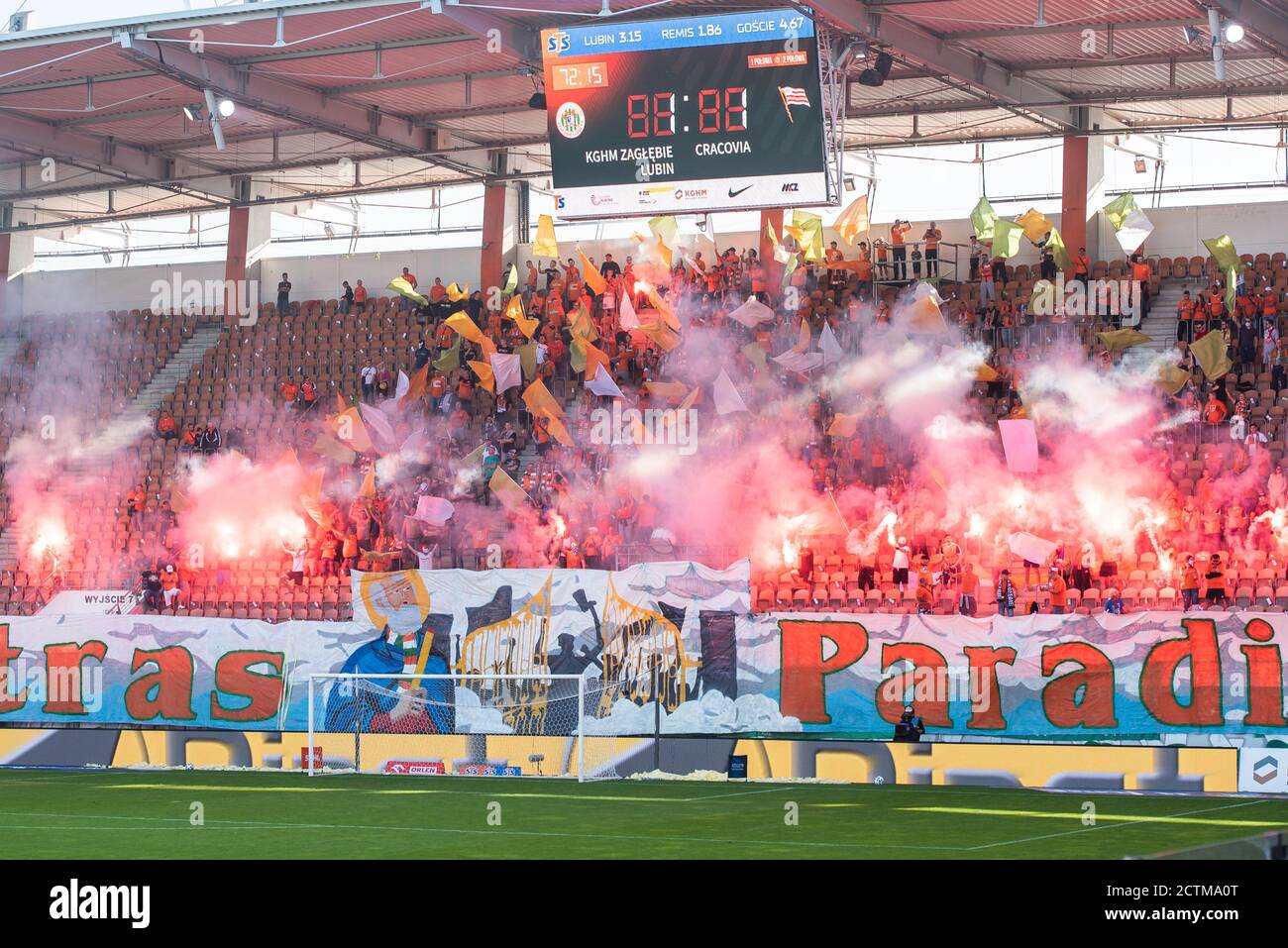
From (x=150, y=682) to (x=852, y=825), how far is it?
45.3 ft

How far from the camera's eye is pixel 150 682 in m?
26.4

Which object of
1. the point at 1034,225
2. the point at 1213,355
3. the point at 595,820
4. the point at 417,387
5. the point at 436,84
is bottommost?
the point at 595,820

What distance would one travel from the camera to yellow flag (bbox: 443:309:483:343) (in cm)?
3288

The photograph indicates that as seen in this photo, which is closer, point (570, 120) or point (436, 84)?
point (570, 120)

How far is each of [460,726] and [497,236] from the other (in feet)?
52.4

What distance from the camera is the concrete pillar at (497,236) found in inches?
1478

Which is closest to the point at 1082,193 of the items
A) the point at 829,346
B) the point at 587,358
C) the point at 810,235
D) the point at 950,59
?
the point at 950,59

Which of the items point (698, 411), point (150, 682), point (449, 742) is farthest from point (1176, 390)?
point (150, 682)

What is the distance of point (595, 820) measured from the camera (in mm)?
16953

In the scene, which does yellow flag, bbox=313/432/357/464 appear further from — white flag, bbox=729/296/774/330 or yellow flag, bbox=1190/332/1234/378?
yellow flag, bbox=1190/332/1234/378

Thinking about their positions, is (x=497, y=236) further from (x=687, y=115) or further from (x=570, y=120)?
(x=687, y=115)
